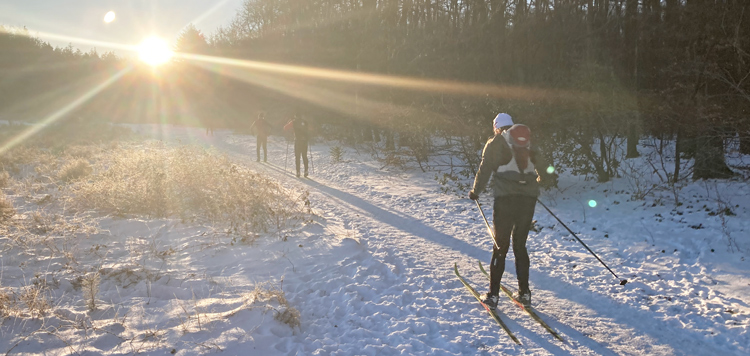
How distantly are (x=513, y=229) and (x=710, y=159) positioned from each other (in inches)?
283

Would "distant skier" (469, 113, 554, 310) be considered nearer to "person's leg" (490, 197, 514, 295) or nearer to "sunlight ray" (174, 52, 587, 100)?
"person's leg" (490, 197, 514, 295)

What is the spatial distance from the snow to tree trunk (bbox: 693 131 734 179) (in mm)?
539

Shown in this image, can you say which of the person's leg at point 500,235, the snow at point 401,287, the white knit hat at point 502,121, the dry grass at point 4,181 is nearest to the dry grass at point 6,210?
the snow at point 401,287

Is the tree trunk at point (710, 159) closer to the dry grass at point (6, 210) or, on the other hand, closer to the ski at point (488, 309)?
the ski at point (488, 309)

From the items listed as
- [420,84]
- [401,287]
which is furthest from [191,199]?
[420,84]

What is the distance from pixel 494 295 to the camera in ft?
14.0

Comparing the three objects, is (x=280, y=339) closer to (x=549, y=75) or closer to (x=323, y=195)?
(x=323, y=195)

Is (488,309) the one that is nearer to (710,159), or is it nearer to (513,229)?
(513,229)

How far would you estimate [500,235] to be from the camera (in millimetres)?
4215

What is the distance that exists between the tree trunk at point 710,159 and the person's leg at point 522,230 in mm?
6055

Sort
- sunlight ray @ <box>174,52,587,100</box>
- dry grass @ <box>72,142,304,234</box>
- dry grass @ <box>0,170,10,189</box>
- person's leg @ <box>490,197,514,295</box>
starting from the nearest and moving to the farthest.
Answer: person's leg @ <box>490,197,514,295</box> → dry grass @ <box>72,142,304,234</box> → dry grass @ <box>0,170,10,189</box> → sunlight ray @ <box>174,52,587,100</box>

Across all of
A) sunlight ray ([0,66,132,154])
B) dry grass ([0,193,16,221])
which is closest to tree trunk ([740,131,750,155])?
dry grass ([0,193,16,221])

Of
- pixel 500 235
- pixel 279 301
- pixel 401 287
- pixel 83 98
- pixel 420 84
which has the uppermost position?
pixel 83 98

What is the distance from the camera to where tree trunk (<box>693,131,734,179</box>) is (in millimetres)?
7926
